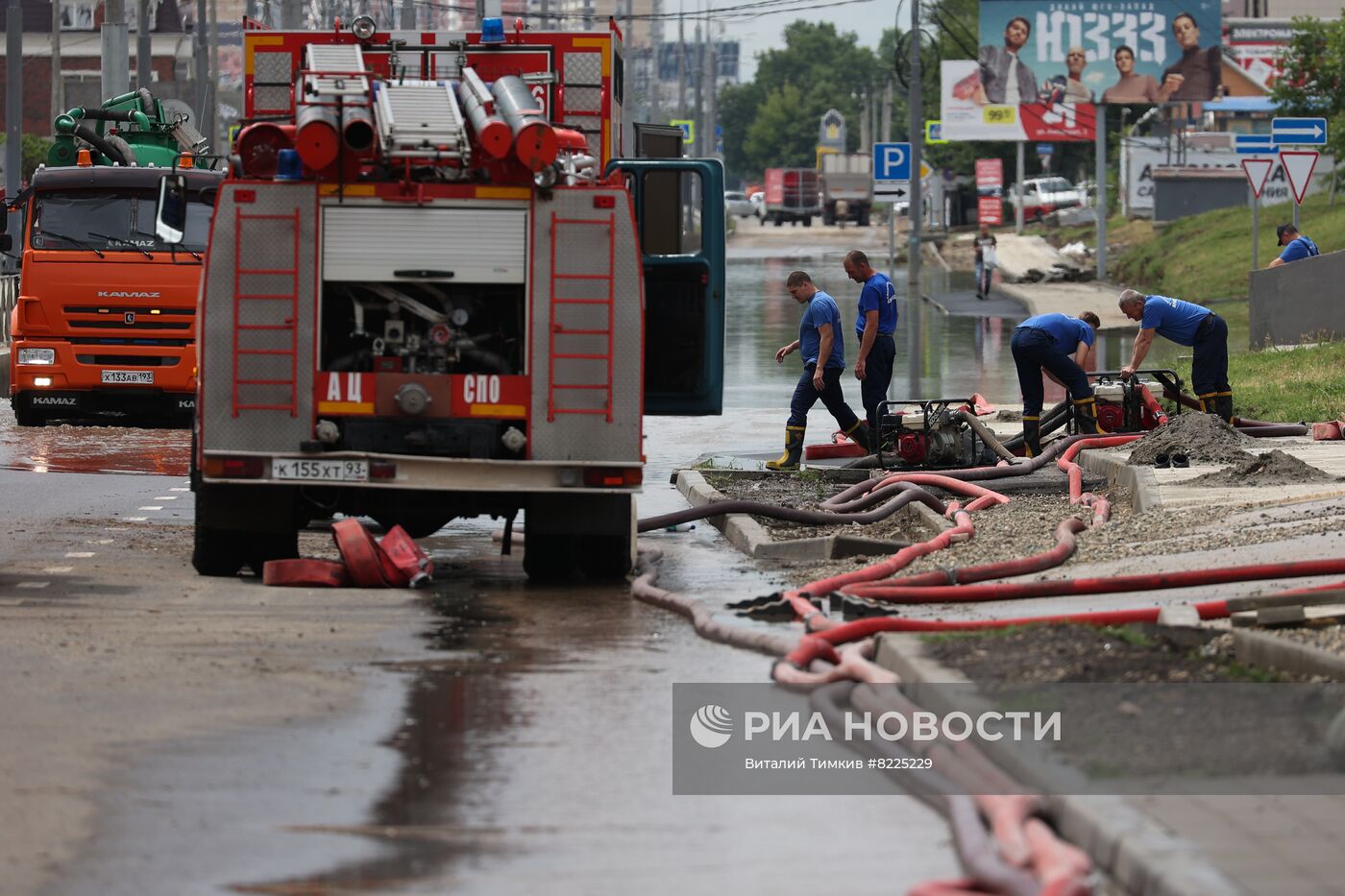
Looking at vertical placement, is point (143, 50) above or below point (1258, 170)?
above

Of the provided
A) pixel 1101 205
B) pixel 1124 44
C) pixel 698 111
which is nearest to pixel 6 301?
pixel 1101 205

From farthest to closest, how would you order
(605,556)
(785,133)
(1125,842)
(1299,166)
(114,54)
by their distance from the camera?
(785,133) → (114,54) → (1299,166) → (605,556) → (1125,842)

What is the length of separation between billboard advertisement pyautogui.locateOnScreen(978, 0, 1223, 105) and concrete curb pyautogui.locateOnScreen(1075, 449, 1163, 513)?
46.2 meters

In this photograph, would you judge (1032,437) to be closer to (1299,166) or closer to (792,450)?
(792,450)

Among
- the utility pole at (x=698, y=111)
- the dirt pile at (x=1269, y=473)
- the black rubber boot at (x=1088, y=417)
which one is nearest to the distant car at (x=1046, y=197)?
the utility pole at (x=698, y=111)

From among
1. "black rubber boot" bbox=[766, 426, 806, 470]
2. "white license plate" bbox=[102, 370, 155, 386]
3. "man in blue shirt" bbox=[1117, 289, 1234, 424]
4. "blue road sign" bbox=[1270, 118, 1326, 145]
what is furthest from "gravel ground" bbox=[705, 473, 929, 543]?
"blue road sign" bbox=[1270, 118, 1326, 145]

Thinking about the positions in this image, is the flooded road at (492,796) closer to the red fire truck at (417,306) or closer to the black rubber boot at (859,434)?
the red fire truck at (417,306)

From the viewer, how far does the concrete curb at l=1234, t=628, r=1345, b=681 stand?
7691 millimetres

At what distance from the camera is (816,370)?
17797mm

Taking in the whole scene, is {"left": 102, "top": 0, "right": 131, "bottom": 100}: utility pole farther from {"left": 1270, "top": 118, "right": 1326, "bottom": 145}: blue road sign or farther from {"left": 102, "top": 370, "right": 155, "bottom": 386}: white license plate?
{"left": 1270, "top": 118, "right": 1326, "bottom": 145}: blue road sign

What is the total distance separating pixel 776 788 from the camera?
6965mm

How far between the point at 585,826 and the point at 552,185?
557cm

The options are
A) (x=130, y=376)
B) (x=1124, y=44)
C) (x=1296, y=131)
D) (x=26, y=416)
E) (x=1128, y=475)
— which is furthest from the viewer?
(x=1124, y=44)

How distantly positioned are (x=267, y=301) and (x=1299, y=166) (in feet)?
67.0
